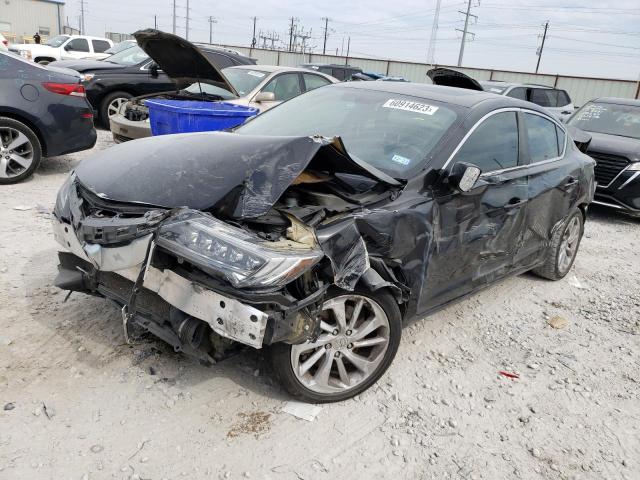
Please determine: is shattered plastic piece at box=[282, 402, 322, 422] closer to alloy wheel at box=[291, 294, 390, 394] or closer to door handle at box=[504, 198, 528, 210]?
alloy wheel at box=[291, 294, 390, 394]

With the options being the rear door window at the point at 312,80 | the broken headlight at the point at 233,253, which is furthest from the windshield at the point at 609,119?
the broken headlight at the point at 233,253

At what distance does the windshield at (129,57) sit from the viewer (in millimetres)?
9930

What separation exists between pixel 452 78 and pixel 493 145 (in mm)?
2175

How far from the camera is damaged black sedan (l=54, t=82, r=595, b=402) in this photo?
228cm

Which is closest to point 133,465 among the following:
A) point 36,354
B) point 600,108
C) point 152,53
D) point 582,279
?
point 36,354

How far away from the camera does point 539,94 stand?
13852mm

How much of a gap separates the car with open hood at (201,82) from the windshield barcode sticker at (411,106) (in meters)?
3.01

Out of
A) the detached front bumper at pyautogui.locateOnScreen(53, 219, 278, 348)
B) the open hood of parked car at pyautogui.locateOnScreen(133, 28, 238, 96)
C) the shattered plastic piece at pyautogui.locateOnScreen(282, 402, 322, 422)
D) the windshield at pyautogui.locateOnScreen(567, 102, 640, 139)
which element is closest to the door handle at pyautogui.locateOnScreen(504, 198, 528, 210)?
the shattered plastic piece at pyautogui.locateOnScreen(282, 402, 322, 422)

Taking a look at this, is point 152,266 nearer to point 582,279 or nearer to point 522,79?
point 582,279

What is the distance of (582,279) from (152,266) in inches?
173

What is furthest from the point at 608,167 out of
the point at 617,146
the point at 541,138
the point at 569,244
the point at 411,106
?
the point at 411,106

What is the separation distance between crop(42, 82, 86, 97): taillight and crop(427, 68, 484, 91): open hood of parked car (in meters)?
4.25

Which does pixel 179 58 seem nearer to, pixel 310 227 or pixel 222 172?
pixel 222 172

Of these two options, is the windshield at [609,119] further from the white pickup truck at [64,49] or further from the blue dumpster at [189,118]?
the white pickup truck at [64,49]
